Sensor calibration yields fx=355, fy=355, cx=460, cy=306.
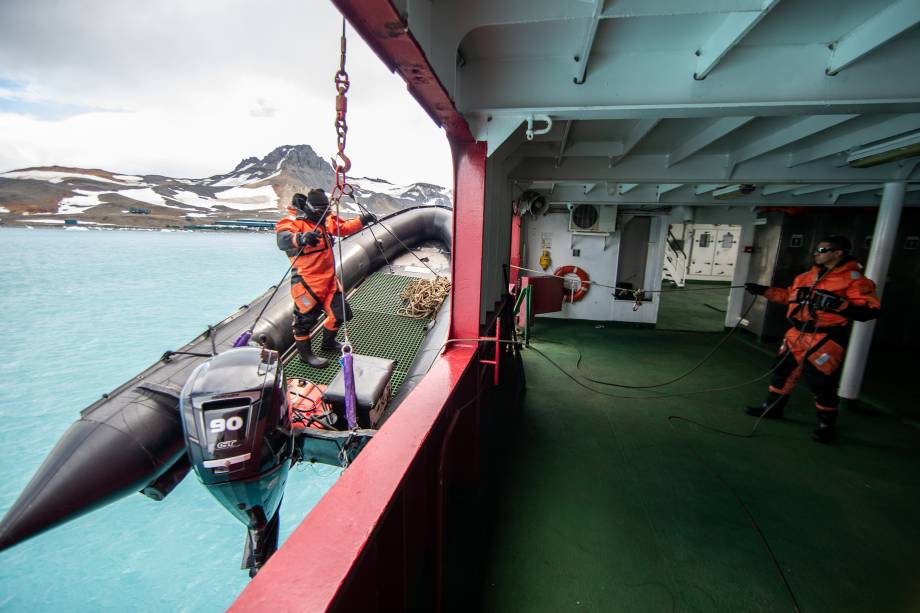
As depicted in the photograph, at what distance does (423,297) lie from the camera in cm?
377

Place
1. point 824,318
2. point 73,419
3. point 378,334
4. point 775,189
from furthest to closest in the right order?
point 775,189
point 73,419
point 378,334
point 824,318

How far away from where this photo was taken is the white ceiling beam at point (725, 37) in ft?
4.06

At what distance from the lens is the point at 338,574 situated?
24.8 inches

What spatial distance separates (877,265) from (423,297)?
13.5 ft

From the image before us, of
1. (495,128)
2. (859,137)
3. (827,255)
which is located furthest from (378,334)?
(859,137)

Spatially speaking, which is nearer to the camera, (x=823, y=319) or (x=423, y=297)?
(x=823, y=319)

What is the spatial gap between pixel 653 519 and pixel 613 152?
261cm

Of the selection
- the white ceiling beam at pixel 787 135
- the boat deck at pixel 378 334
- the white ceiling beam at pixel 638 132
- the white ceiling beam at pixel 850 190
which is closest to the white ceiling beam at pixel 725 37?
the white ceiling beam at pixel 638 132

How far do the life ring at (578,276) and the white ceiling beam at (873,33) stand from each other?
4.61 metres

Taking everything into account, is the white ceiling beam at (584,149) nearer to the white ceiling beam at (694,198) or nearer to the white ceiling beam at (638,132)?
the white ceiling beam at (638,132)

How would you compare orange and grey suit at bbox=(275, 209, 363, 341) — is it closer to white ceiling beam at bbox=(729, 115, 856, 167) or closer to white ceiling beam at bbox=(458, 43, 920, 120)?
→ white ceiling beam at bbox=(458, 43, 920, 120)

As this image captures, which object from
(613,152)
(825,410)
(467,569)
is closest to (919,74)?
(613,152)

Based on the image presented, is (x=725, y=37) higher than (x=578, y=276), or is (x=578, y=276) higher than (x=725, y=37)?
(x=725, y=37)

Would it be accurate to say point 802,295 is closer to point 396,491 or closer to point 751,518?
point 751,518
